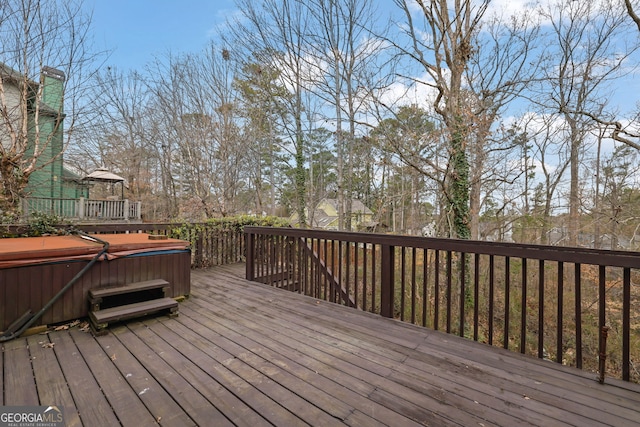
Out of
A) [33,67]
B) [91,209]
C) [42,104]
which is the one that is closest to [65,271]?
[33,67]

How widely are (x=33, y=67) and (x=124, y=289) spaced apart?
621 centimetres

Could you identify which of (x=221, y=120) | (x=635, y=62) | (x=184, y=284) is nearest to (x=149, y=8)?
(x=221, y=120)

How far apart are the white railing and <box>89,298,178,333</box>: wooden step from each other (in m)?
8.73

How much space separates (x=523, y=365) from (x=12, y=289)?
4.02m

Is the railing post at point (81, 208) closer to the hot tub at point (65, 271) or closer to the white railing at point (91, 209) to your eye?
the white railing at point (91, 209)

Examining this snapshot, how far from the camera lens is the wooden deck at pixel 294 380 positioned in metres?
1.46

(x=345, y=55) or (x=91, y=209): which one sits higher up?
(x=345, y=55)

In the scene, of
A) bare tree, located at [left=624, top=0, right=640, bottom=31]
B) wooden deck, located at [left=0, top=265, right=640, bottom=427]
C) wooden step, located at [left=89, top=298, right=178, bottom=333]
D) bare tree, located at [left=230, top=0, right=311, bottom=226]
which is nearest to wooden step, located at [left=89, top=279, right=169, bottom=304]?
wooden step, located at [left=89, top=298, right=178, bottom=333]

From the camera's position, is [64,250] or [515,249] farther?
[64,250]

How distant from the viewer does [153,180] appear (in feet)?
51.8

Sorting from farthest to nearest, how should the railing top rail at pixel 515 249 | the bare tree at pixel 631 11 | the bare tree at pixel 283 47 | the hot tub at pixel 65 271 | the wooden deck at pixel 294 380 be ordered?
1. the bare tree at pixel 283 47
2. the bare tree at pixel 631 11
3. the hot tub at pixel 65 271
4. the railing top rail at pixel 515 249
5. the wooden deck at pixel 294 380

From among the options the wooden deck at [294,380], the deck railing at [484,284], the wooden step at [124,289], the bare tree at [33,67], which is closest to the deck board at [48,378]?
the wooden deck at [294,380]

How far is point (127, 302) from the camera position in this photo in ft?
9.59

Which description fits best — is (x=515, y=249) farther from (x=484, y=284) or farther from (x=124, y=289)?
(x=484, y=284)
